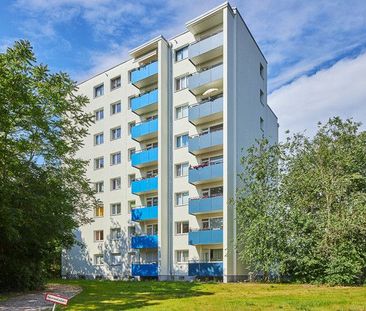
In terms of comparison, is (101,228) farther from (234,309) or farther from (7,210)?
(234,309)

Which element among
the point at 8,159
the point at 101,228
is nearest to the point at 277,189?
the point at 8,159

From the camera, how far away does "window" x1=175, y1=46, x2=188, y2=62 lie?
40.7m

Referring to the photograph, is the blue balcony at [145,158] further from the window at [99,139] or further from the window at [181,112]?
the window at [99,139]

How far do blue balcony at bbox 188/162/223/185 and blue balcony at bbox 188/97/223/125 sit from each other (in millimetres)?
4052

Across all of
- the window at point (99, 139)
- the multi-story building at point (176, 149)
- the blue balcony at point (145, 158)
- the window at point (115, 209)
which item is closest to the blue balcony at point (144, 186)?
the multi-story building at point (176, 149)

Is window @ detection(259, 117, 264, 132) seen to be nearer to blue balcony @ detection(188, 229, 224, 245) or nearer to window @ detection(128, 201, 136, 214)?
blue balcony @ detection(188, 229, 224, 245)

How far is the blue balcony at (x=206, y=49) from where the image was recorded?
36500 mm

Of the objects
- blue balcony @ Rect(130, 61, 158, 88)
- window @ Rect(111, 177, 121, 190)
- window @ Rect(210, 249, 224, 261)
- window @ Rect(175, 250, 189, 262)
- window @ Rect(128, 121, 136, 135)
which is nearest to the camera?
window @ Rect(210, 249, 224, 261)

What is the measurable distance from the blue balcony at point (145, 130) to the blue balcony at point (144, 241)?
9292 mm

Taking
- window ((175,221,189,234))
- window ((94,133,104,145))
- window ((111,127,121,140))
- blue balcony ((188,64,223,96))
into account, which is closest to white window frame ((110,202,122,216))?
window ((111,127,121,140))

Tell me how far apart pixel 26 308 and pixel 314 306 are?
1065 centimetres

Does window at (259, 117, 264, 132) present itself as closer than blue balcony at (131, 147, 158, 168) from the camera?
No

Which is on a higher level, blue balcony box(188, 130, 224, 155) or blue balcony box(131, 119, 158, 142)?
blue balcony box(131, 119, 158, 142)

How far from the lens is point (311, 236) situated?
93.2 ft
